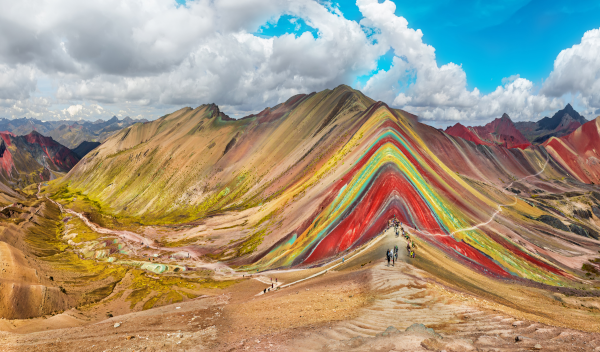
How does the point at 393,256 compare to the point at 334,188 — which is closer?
the point at 393,256

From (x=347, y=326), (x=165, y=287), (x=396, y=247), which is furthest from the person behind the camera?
(x=165, y=287)

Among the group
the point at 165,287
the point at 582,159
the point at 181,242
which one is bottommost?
the point at 165,287

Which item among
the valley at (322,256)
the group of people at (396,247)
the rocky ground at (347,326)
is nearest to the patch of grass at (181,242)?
the valley at (322,256)

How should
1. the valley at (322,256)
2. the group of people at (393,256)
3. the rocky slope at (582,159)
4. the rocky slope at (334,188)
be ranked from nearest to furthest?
1. the valley at (322,256)
2. the group of people at (393,256)
3. the rocky slope at (334,188)
4. the rocky slope at (582,159)

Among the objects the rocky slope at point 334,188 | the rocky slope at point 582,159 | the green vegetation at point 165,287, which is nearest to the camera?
the rocky slope at point 334,188

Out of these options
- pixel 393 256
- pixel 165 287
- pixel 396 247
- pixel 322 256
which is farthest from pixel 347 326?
pixel 165 287

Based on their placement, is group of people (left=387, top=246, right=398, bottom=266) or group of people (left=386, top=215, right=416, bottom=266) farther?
group of people (left=386, top=215, right=416, bottom=266)

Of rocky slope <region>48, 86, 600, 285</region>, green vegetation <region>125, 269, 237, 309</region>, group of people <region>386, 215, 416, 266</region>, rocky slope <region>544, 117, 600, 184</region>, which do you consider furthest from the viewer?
rocky slope <region>544, 117, 600, 184</region>

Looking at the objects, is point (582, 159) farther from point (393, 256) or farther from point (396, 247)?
point (393, 256)

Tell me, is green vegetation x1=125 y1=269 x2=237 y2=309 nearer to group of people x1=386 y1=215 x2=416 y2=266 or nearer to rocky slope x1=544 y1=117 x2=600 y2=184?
group of people x1=386 y1=215 x2=416 y2=266

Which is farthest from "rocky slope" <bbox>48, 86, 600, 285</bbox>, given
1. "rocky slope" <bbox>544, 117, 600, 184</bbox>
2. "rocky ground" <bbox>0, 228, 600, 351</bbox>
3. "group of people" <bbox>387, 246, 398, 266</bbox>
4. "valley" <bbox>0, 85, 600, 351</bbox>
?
"rocky ground" <bbox>0, 228, 600, 351</bbox>

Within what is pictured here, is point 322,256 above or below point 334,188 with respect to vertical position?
below

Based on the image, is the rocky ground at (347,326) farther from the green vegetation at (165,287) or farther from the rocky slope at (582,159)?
the rocky slope at (582,159)

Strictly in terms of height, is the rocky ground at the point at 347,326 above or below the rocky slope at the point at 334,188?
below
